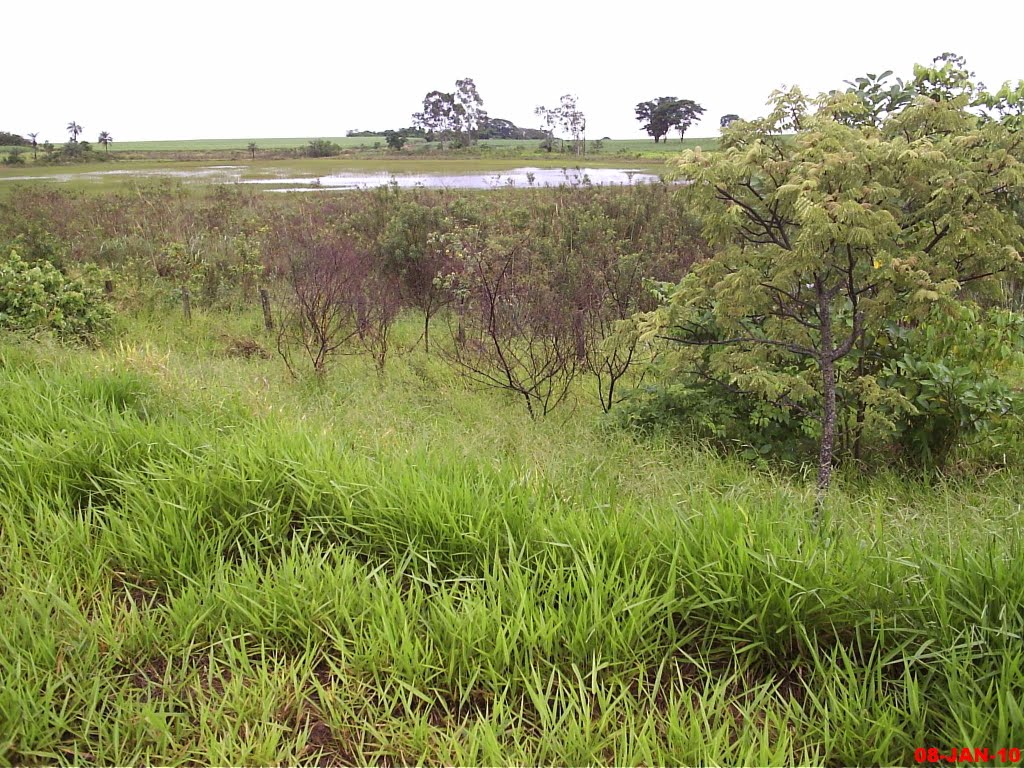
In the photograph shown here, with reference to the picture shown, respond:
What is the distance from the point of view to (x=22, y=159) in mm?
32031

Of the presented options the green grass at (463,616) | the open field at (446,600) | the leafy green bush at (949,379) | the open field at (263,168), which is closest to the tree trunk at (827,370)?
the open field at (446,600)

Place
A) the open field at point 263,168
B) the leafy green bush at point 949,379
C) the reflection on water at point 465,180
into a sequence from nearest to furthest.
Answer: the leafy green bush at point 949,379
the reflection on water at point 465,180
the open field at point 263,168

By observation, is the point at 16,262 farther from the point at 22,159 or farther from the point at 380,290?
the point at 22,159

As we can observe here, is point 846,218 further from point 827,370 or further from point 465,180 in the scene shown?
point 465,180

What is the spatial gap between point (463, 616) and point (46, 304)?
327 inches

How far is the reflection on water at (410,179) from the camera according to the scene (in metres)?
25.4

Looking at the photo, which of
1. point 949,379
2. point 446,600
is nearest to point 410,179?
point 949,379

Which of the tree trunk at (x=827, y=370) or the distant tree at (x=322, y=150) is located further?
the distant tree at (x=322, y=150)

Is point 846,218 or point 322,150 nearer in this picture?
point 846,218

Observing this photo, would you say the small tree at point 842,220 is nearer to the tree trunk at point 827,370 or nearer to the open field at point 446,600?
the tree trunk at point 827,370

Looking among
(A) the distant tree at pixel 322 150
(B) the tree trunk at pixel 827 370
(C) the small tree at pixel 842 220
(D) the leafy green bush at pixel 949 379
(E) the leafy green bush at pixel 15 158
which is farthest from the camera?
(A) the distant tree at pixel 322 150

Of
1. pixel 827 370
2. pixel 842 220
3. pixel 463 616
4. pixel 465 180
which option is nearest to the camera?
pixel 463 616

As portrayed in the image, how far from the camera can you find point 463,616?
209 centimetres

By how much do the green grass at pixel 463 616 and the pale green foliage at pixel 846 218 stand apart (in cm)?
136
